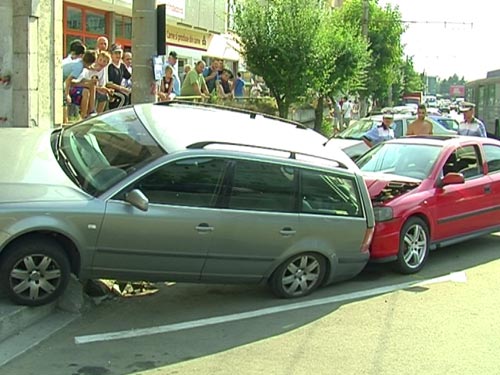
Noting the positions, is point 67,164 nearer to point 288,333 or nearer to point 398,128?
point 288,333

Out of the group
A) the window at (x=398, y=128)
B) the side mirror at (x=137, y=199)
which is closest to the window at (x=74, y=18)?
the window at (x=398, y=128)

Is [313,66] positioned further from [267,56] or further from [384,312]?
[384,312]

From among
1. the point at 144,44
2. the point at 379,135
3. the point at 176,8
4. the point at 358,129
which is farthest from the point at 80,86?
the point at 176,8

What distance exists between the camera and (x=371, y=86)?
37.3m

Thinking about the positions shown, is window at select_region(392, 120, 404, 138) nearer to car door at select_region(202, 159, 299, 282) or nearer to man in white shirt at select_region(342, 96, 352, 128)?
car door at select_region(202, 159, 299, 282)

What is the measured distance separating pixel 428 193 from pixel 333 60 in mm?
10648

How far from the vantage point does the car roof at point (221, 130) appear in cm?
583

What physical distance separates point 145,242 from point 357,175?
7.89 ft

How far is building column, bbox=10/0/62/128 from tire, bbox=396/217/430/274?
6192 mm

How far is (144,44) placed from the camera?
773cm

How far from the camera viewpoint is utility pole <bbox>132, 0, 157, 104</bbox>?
769 centimetres

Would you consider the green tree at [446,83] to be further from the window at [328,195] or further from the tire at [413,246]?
the window at [328,195]

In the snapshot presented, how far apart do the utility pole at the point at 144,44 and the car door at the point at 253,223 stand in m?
2.58

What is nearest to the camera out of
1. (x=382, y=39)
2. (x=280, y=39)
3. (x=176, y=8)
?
(x=280, y=39)
